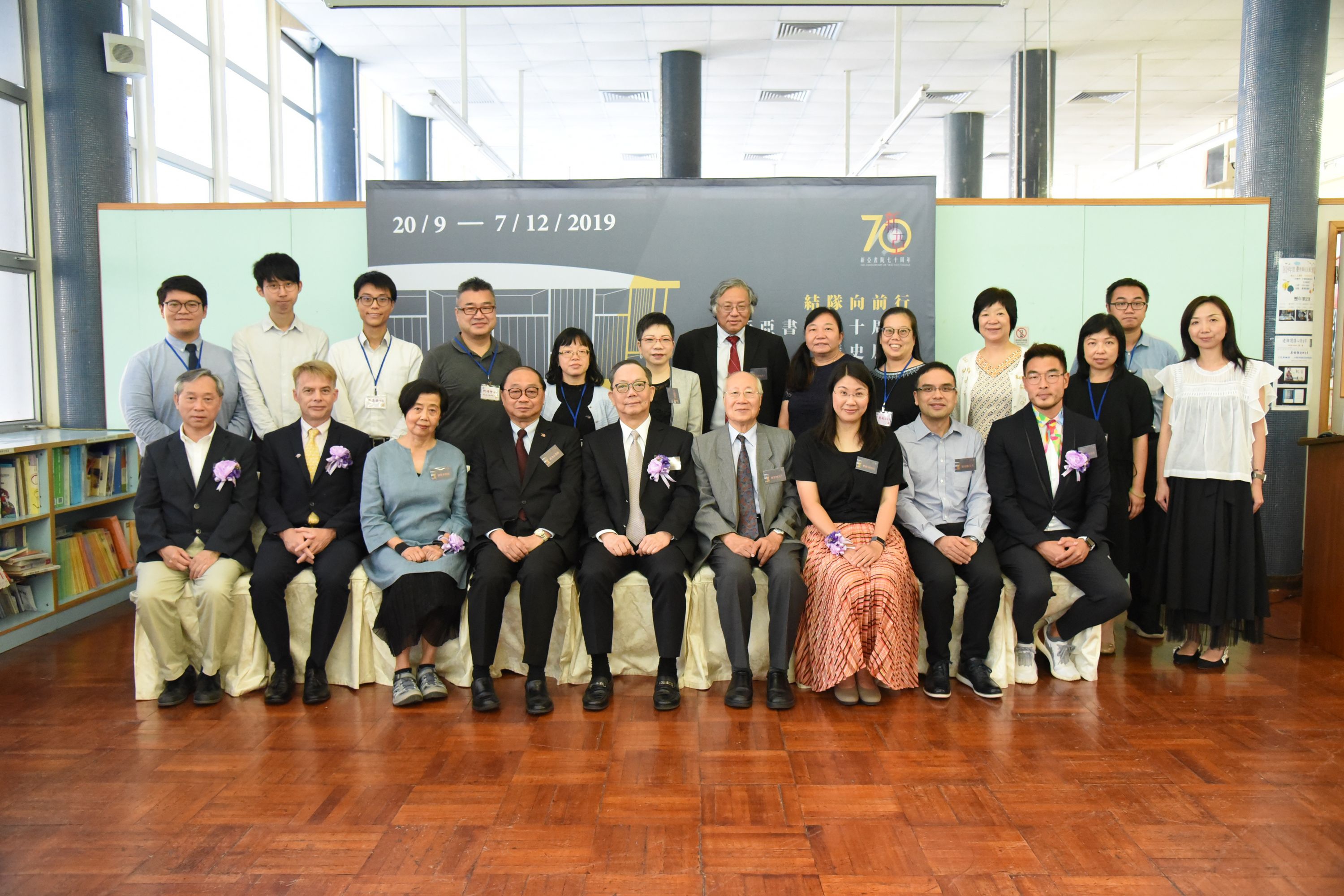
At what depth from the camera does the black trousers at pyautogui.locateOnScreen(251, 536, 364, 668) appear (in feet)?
10.5

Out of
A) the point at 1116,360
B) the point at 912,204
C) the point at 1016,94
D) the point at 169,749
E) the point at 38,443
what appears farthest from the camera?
the point at 1016,94

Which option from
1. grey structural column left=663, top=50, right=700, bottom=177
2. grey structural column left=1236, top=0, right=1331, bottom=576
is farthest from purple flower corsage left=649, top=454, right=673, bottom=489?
grey structural column left=663, top=50, right=700, bottom=177

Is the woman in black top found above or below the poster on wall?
below

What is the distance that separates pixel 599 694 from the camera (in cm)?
311

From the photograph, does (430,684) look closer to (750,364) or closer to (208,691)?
(208,691)

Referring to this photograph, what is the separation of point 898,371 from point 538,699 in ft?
6.95

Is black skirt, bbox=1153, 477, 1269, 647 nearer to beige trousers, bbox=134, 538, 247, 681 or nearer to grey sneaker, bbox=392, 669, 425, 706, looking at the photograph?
grey sneaker, bbox=392, 669, 425, 706

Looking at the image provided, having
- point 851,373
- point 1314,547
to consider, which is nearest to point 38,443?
point 851,373

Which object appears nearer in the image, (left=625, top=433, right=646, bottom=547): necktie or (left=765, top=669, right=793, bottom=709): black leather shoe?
(left=765, top=669, right=793, bottom=709): black leather shoe

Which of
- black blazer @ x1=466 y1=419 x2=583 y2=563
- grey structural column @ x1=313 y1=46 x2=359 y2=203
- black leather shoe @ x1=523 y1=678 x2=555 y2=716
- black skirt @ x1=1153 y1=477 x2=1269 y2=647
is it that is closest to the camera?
black leather shoe @ x1=523 y1=678 x2=555 y2=716

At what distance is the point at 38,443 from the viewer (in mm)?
3980

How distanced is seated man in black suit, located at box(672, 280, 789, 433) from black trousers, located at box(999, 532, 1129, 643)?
4.18ft

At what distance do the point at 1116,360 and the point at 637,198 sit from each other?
252 centimetres

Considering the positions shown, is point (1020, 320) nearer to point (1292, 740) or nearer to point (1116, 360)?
point (1116, 360)
